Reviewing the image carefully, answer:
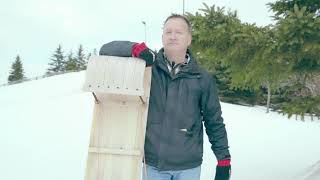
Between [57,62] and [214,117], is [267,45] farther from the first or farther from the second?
[57,62]

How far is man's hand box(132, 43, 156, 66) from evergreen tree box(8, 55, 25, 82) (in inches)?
2789

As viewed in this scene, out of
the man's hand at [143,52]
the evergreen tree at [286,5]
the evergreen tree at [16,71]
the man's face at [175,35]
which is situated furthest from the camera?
the evergreen tree at [16,71]

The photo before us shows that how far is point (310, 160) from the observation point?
35.3ft

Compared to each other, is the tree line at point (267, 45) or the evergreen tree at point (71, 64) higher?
the evergreen tree at point (71, 64)

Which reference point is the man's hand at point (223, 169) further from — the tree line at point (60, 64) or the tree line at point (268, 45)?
the tree line at point (60, 64)

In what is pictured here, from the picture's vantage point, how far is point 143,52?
10.3 feet

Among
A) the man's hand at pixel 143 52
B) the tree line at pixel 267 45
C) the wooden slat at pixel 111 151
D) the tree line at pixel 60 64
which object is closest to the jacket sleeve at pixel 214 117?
the man's hand at pixel 143 52

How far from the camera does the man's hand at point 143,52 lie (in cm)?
313

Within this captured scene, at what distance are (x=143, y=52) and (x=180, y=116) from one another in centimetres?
52

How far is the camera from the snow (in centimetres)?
869

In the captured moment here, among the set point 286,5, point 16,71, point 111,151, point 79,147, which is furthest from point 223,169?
point 16,71

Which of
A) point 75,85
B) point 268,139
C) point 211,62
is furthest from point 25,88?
point 211,62

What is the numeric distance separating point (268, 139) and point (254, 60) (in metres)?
9.75

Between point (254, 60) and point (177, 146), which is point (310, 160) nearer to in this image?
point (254, 60)
